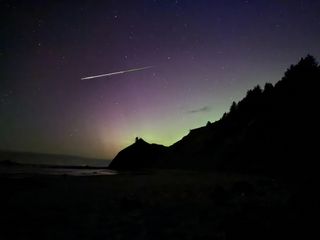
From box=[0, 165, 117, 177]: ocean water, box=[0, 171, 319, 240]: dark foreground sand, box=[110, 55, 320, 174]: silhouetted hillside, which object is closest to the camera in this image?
box=[0, 171, 319, 240]: dark foreground sand

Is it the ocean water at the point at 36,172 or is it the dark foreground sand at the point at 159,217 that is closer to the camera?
the dark foreground sand at the point at 159,217

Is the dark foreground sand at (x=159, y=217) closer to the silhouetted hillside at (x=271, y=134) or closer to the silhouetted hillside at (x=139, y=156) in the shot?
the silhouetted hillside at (x=271, y=134)

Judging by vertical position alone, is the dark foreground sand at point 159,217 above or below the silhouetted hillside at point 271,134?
below

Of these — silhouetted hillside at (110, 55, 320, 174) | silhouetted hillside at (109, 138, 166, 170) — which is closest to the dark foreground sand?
silhouetted hillside at (110, 55, 320, 174)

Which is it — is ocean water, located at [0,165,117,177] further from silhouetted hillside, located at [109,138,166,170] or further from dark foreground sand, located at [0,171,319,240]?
silhouetted hillside, located at [109,138,166,170]

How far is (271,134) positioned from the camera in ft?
141

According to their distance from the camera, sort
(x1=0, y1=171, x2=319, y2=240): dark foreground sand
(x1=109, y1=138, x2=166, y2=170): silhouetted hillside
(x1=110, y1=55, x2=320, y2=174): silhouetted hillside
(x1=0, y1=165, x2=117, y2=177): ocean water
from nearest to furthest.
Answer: (x1=0, y1=171, x2=319, y2=240): dark foreground sand → (x1=0, y1=165, x2=117, y2=177): ocean water → (x1=110, y1=55, x2=320, y2=174): silhouetted hillside → (x1=109, y1=138, x2=166, y2=170): silhouetted hillside

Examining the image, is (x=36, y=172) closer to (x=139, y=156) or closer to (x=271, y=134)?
(x=271, y=134)

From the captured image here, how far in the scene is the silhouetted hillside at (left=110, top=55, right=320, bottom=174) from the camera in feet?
119

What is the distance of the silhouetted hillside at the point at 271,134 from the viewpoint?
119ft

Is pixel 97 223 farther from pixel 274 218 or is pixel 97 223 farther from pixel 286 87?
pixel 286 87

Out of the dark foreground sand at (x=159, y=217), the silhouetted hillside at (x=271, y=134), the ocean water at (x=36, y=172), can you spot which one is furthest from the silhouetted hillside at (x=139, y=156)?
the dark foreground sand at (x=159, y=217)

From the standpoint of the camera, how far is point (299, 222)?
5836 millimetres

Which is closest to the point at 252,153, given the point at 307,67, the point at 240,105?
the point at 307,67
